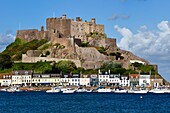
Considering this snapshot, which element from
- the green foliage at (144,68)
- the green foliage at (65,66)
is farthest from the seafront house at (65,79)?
the green foliage at (144,68)

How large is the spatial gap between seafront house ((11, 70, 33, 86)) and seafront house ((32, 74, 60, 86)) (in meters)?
0.87

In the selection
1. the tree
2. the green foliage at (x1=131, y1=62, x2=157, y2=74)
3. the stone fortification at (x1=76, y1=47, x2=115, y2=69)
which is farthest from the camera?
the green foliage at (x1=131, y1=62, x2=157, y2=74)

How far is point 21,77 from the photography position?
95.6 meters

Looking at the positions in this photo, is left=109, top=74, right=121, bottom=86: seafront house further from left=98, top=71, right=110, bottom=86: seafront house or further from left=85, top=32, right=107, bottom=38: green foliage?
left=85, top=32, right=107, bottom=38: green foliage

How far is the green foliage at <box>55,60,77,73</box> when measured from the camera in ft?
313

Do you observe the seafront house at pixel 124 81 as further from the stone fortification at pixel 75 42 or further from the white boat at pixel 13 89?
the white boat at pixel 13 89

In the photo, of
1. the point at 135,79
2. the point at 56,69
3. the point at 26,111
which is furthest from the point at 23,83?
the point at 26,111

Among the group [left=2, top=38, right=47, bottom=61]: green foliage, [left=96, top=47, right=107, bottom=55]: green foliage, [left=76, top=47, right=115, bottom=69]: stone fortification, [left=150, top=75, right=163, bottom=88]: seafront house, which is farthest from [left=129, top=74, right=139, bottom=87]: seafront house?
[left=2, top=38, right=47, bottom=61]: green foliage

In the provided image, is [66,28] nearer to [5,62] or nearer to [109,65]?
[109,65]

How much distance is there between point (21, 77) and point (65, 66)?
758cm

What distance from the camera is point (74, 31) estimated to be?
343 ft

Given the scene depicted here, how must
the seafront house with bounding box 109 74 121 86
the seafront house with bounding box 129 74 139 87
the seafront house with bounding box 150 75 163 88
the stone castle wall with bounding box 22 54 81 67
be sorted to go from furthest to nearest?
the stone castle wall with bounding box 22 54 81 67, the seafront house with bounding box 150 75 163 88, the seafront house with bounding box 109 74 121 86, the seafront house with bounding box 129 74 139 87

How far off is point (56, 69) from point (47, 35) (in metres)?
10.7

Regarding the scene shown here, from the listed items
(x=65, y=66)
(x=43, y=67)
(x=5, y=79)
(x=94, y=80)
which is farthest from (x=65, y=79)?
(x=5, y=79)
